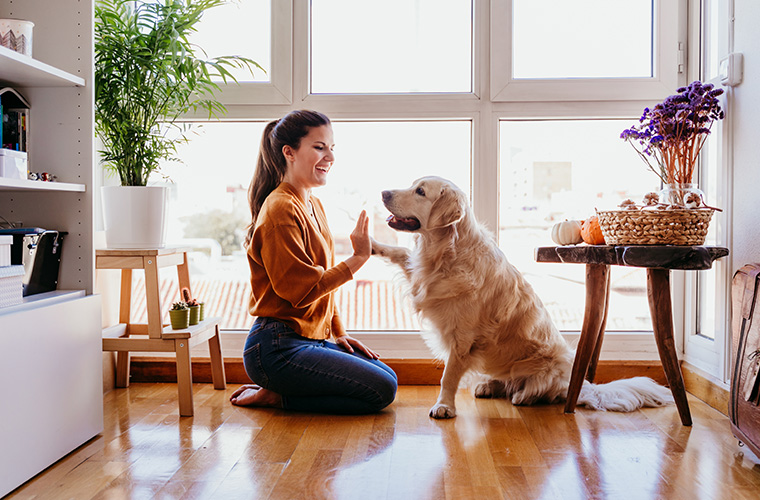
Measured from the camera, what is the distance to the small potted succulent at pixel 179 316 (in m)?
2.35

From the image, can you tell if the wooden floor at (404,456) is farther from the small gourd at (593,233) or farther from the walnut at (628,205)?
the walnut at (628,205)

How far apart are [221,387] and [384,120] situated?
1.46m

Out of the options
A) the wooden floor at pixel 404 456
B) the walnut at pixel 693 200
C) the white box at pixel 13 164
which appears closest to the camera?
the wooden floor at pixel 404 456

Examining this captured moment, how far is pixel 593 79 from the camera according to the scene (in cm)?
279

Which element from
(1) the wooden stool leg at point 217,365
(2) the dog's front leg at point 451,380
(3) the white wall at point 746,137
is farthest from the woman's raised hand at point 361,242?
(3) the white wall at point 746,137

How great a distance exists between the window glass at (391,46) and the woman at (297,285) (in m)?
0.61

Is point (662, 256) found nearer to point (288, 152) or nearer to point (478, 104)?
point (478, 104)

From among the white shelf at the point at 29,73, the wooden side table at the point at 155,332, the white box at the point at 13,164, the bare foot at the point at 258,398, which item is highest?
the white shelf at the point at 29,73

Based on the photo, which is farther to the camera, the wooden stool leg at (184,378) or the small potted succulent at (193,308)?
the small potted succulent at (193,308)

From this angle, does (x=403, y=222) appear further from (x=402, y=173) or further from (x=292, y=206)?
(x=402, y=173)

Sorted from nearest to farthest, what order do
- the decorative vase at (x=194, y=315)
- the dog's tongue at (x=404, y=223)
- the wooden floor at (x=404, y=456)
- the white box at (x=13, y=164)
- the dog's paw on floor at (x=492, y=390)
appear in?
the wooden floor at (x=404, y=456) → the white box at (x=13, y=164) → the dog's tongue at (x=404, y=223) → the decorative vase at (x=194, y=315) → the dog's paw on floor at (x=492, y=390)

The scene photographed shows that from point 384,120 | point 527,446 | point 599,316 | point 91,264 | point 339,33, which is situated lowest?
point 527,446

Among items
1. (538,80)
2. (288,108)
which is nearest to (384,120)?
(288,108)

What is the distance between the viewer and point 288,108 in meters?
2.86
